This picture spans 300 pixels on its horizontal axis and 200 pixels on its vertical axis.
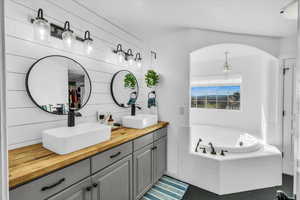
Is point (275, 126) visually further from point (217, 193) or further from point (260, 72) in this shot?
point (217, 193)

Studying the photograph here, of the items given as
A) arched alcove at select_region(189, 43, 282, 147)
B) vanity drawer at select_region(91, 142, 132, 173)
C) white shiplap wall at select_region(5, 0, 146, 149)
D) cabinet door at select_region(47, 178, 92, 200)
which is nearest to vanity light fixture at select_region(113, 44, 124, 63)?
white shiplap wall at select_region(5, 0, 146, 149)

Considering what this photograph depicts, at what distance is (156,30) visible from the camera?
239cm

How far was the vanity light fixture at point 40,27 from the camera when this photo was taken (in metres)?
1.27

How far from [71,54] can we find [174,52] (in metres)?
1.58

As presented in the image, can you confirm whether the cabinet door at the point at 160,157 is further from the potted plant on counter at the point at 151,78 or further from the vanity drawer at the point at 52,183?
the vanity drawer at the point at 52,183

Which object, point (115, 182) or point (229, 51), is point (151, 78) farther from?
point (229, 51)

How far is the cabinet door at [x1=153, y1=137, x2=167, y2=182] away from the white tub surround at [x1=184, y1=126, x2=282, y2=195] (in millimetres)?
383

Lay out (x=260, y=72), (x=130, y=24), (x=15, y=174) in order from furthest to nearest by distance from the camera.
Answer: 1. (x=260, y=72)
2. (x=130, y=24)
3. (x=15, y=174)

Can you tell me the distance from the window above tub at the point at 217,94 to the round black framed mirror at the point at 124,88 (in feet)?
7.36

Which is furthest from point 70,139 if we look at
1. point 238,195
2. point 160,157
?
point 238,195

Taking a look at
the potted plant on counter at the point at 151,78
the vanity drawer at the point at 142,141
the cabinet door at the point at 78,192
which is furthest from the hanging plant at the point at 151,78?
the cabinet door at the point at 78,192

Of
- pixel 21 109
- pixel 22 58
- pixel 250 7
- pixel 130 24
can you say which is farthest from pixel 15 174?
pixel 250 7

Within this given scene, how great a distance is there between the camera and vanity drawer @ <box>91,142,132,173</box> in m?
1.26

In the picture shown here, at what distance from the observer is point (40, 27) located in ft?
4.22
